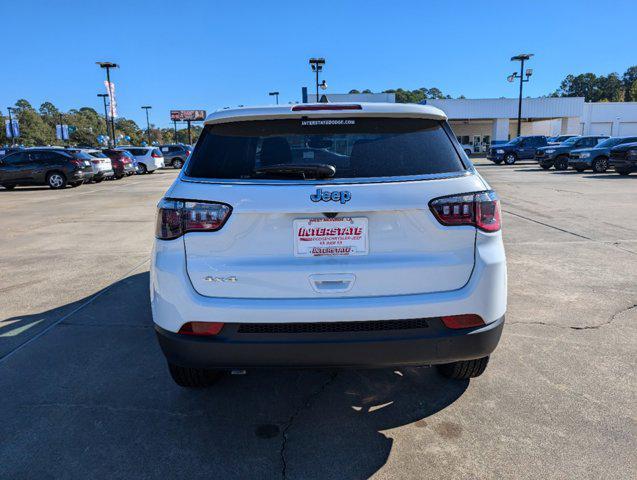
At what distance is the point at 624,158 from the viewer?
19.6m

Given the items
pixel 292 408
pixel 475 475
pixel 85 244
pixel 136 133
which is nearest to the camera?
pixel 475 475

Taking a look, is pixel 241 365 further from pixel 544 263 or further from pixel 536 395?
pixel 544 263

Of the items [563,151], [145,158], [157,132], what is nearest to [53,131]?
[157,132]

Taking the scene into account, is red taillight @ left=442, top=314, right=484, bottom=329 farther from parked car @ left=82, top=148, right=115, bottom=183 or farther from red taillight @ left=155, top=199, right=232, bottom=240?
parked car @ left=82, top=148, right=115, bottom=183

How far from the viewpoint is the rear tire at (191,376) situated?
2994mm

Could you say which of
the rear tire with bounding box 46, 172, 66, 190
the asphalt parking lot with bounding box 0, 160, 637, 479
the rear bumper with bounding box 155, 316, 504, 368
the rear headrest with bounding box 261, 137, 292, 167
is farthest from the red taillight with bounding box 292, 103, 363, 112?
the rear tire with bounding box 46, 172, 66, 190

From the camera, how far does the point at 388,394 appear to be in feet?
10.4

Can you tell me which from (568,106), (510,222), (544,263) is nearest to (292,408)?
(544,263)

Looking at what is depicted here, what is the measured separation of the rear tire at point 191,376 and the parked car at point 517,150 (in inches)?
1290

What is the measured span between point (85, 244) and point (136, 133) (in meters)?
150

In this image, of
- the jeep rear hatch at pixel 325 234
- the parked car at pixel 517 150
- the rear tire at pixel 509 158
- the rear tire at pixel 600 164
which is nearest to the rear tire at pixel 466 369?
the jeep rear hatch at pixel 325 234

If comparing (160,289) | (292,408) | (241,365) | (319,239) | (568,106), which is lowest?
(292,408)

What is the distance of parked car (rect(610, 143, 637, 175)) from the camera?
19359 millimetres

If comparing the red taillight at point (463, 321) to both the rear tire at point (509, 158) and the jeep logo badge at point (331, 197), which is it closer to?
the jeep logo badge at point (331, 197)
